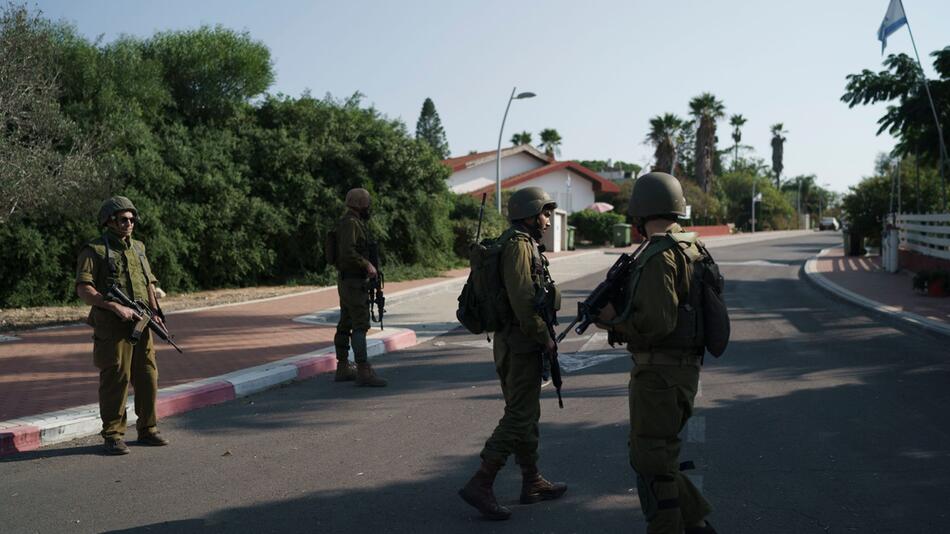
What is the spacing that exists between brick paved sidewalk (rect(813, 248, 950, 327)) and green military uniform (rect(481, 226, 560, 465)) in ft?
28.0

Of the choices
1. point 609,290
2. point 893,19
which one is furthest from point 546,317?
point 893,19

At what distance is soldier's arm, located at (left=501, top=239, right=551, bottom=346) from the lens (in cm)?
423

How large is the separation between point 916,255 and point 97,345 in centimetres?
1959

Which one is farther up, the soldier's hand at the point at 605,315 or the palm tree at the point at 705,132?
the palm tree at the point at 705,132

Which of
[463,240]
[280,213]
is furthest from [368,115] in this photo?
[463,240]

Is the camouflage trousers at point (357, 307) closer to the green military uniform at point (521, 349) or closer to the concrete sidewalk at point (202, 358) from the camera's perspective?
the concrete sidewalk at point (202, 358)

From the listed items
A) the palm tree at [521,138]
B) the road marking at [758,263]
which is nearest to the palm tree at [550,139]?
the palm tree at [521,138]

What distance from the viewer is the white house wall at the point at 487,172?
44.4 m

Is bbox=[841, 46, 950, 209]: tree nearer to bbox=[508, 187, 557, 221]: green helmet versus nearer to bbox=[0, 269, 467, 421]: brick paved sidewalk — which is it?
bbox=[0, 269, 467, 421]: brick paved sidewalk

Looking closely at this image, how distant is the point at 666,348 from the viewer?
11.4 ft

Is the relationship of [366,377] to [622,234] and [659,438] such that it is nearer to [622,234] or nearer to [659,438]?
[659,438]

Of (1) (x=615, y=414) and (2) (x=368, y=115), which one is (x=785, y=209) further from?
(1) (x=615, y=414)

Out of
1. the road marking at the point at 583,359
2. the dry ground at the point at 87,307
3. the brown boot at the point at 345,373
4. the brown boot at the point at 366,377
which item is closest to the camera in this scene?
the brown boot at the point at 366,377

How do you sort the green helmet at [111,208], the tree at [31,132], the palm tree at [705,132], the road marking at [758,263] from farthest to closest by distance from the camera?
the palm tree at [705,132]
the road marking at [758,263]
the tree at [31,132]
the green helmet at [111,208]
